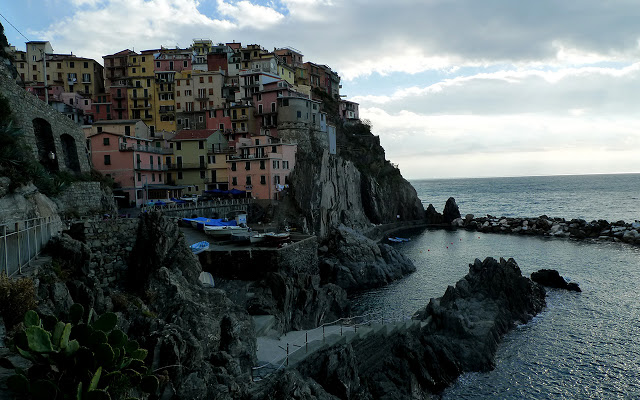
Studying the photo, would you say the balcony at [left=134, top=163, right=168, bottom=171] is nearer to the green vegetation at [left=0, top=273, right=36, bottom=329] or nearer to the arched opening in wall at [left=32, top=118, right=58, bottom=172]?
the arched opening in wall at [left=32, top=118, right=58, bottom=172]

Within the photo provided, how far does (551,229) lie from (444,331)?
200ft

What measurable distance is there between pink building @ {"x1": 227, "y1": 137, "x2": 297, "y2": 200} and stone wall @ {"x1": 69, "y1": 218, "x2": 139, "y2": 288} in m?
38.8

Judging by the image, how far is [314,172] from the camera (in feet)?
222

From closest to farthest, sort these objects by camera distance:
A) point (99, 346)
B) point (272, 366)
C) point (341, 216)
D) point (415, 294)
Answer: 1. point (99, 346)
2. point (272, 366)
3. point (415, 294)
4. point (341, 216)

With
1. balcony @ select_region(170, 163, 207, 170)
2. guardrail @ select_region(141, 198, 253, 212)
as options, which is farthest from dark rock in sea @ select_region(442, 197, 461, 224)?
balcony @ select_region(170, 163, 207, 170)

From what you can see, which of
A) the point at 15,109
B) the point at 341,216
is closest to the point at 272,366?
the point at 15,109

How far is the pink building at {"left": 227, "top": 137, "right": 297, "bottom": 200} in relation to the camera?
63.0m

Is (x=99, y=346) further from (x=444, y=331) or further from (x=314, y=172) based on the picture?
(x=314, y=172)

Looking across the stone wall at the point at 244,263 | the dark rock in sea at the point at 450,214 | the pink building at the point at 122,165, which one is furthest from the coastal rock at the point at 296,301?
the dark rock in sea at the point at 450,214

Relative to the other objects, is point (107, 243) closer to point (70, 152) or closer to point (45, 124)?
point (45, 124)

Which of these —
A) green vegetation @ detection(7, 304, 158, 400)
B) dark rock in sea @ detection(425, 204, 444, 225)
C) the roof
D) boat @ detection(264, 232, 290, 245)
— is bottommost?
dark rock in sea @ detection(425, 204, 444, 225)

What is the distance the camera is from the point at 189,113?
3125 inches

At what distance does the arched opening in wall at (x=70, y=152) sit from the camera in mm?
38719

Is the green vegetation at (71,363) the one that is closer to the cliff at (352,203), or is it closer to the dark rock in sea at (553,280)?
the cliff at (352,203)
